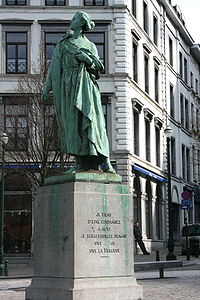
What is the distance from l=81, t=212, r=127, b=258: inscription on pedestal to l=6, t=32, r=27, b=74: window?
25105mm

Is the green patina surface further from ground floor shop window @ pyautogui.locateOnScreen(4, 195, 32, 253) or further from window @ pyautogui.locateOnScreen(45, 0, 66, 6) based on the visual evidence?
window @ pyautogui.locateOnScreen(45, 0, 66, 6)

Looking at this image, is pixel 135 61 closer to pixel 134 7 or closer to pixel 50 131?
pixel 134 7

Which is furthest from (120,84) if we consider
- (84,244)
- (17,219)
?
(84,244)

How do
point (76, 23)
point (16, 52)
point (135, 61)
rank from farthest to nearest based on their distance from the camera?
1. point (135, 61)
2. point (16, 52)
3. point (76, 23)

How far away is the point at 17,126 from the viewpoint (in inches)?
1105

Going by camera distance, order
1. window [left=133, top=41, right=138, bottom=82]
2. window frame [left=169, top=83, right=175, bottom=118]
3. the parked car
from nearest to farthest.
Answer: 1. the parked car
2. window [left=133, top=41, right=138, bottom=82]
3. window frame [left=169, top=83, right=175, bottom=118]

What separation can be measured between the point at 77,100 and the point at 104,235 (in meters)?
2.28

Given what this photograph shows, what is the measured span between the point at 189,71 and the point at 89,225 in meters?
47.3

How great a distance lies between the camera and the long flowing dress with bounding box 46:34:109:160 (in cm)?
1084

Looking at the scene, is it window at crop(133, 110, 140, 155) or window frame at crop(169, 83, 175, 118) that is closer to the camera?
window at crop(133, 110, 140, 155)

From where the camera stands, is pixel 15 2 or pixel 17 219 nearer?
pixel 17 219

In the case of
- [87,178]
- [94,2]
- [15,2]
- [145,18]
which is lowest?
[87,178]

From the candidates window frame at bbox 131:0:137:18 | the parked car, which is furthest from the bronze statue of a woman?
window frame at bbox 131:0:137:18

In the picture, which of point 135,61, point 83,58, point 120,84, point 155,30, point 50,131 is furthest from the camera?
point 155,30
